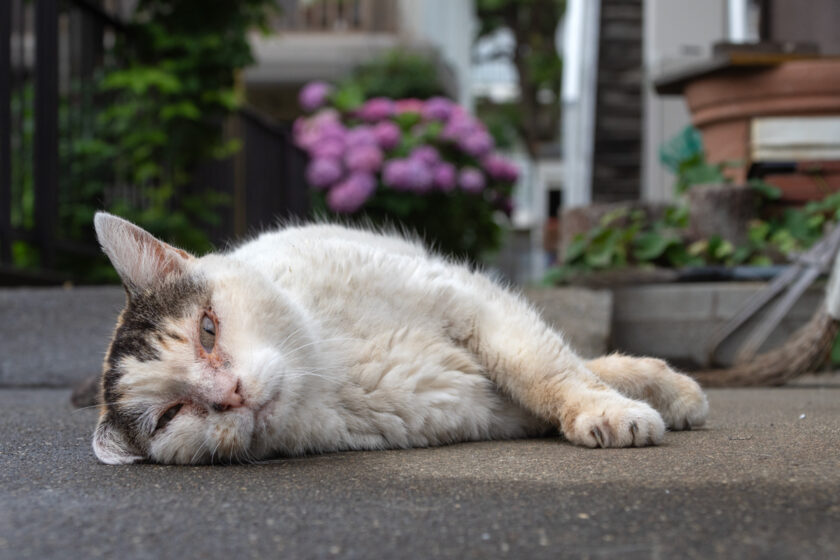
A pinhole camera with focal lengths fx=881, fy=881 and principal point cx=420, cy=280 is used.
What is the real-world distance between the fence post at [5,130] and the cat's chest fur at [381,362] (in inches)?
103

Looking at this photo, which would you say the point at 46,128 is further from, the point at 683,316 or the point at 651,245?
the point at 683,316

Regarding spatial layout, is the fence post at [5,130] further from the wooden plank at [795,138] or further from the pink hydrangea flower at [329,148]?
the wooden plank at [795,138]

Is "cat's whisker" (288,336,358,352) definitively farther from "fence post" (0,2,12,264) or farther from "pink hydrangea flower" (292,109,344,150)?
"pink hydrangea flower" (292,109,344,150)

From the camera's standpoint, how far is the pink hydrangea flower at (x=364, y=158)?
24.8 feet

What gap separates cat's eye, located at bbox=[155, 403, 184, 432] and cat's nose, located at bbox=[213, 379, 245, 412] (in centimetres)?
15

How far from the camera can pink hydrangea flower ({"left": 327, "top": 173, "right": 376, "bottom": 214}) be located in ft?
24.5

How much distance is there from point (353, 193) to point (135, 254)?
532cm

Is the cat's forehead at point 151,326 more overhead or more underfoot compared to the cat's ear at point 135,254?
more underfoot

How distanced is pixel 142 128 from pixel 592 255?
10.3 ft

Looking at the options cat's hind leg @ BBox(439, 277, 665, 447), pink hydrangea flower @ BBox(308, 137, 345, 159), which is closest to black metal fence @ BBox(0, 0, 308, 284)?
pink hydrangea flower @ BBox(308, 137, 345, 159)

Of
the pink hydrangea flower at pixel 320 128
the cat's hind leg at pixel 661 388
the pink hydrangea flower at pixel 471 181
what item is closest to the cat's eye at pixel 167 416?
the cat's hind leg at pixel 661 388

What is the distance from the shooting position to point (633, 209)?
4.96 metres

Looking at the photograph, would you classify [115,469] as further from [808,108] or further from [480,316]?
[808,108]

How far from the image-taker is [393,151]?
794 cm
